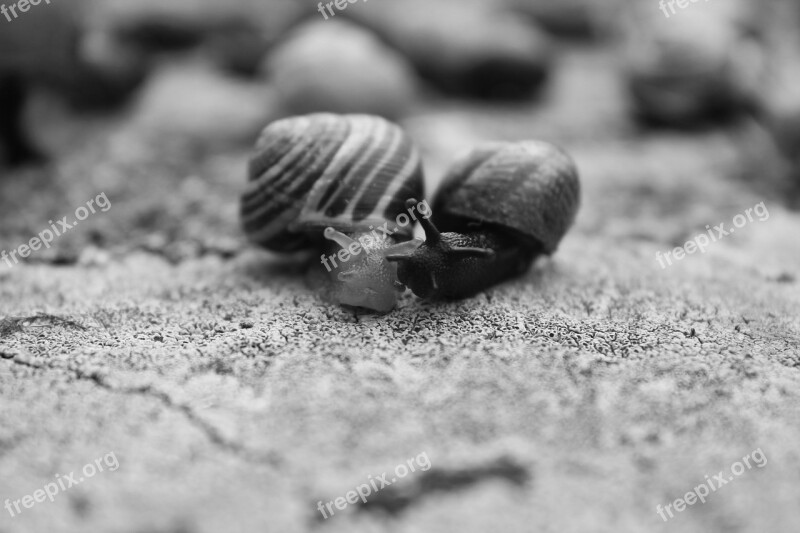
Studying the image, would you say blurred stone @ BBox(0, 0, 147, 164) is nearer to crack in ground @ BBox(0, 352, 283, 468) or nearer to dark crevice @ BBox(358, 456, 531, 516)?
crack in ground @ BBox(0, 352, 283, 468)

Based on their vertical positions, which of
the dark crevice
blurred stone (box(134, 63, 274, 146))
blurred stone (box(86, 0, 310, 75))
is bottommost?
blurred stone (box(134, 63, 274, 146))

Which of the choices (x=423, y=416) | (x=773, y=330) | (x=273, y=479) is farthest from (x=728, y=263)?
(x=273, y=479)

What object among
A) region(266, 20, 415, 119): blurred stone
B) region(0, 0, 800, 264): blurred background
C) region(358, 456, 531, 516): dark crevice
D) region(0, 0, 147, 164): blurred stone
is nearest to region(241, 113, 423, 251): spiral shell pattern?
region(0, 0, 800, 264): blurred background

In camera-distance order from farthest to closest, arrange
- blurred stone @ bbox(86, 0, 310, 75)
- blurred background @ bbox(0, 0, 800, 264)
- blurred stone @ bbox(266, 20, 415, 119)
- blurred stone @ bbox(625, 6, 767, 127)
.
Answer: blurred stone @ bbox(86, 0, 310, 75), blurred stone @ bbox(625, 6, 767, 127), blurred stone @ bbox(266, 20, 415, 119), blurred background @ bbox(0, 0, 800, 264)

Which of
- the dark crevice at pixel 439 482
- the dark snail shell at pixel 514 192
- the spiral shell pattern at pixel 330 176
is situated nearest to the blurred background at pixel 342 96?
the spiral shell pattern at pixel 330 176

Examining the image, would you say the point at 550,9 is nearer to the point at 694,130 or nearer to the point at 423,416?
the point at 694,130

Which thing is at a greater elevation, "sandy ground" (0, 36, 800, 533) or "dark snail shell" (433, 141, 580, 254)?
"dark snail shell" (433, 141, 580, 254)

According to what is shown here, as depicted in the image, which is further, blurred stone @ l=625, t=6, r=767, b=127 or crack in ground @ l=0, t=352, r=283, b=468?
blurred stone @ l=625, t=6, r=767, b=127
